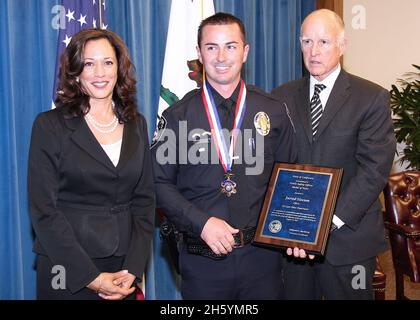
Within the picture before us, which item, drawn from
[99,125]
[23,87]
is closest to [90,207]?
[99,125]

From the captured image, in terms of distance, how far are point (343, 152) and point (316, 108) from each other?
0.31 metres

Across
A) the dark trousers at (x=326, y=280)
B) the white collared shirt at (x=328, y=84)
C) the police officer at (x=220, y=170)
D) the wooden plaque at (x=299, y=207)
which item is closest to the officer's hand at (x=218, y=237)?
the police officer at (x=220, y=170)

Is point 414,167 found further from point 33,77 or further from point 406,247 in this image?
point 33,77

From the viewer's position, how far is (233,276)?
275 centimetres

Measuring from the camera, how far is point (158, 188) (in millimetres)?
2848

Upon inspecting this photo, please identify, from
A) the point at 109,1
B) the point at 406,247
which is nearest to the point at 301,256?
the point at 406,247

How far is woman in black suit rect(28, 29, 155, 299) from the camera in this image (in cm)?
254

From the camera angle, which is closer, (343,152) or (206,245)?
(206,245)

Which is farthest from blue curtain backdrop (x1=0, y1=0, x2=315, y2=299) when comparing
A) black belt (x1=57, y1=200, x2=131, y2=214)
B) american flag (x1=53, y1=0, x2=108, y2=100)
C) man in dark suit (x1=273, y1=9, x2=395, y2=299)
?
man in dark suit (x1=273, y1=9, x2=395, y2=299)

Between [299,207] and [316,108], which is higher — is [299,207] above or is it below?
below

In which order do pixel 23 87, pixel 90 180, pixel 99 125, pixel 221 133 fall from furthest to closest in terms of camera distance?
pixel 23 87 < pixel 221 133 < pixel 99 125 < pixel 90 180

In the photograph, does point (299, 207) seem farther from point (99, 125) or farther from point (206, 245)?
point (99, 125)

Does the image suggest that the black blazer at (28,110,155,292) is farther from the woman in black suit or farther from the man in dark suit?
the man in dark suit

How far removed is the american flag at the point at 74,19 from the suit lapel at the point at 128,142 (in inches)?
48.0
